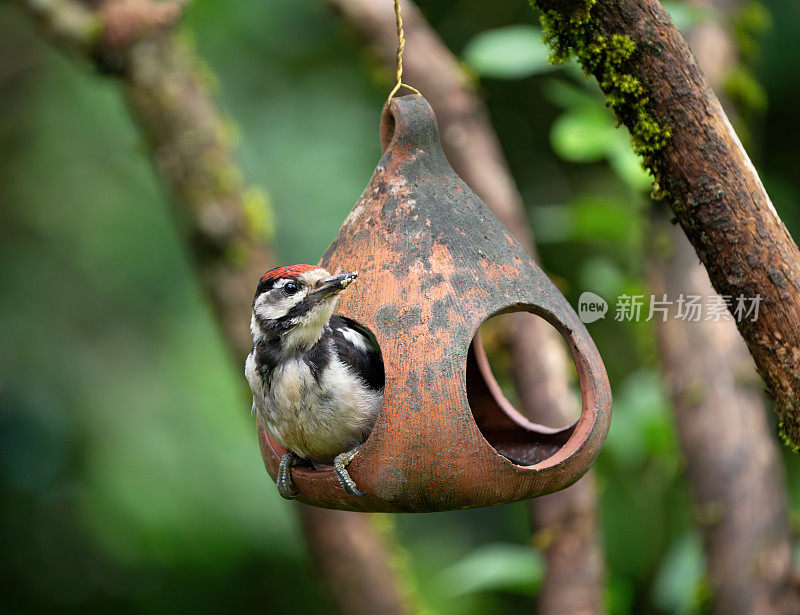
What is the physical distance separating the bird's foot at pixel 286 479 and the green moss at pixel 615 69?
4.02 ft

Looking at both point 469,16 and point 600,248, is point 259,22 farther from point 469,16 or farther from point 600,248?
point 600,248

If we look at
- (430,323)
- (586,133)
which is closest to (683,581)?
(586,133)

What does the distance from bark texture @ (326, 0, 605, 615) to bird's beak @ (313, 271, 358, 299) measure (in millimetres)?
1914

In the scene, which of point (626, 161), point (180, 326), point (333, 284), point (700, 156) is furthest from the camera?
point (180, 326)

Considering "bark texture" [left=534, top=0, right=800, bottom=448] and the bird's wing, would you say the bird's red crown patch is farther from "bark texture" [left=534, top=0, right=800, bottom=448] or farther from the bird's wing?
"bark texture" [left=534, top=0, right=800, bottom=448]

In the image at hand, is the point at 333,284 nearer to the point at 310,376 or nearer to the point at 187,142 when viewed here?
the point at 310,376

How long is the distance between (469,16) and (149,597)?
5021 mm

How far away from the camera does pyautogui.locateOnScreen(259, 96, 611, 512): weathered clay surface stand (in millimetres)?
2244

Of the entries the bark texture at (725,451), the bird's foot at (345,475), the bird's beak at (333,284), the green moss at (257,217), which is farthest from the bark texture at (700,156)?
the green moss at (257,217)

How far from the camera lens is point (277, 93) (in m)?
6.50

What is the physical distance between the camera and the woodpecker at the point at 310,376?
2.40 metres

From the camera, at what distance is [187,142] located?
4359 millimetres

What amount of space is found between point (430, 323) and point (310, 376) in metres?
0.36

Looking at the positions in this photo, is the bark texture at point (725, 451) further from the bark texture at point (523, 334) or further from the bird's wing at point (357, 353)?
the bird's wing at point (357, 353)
